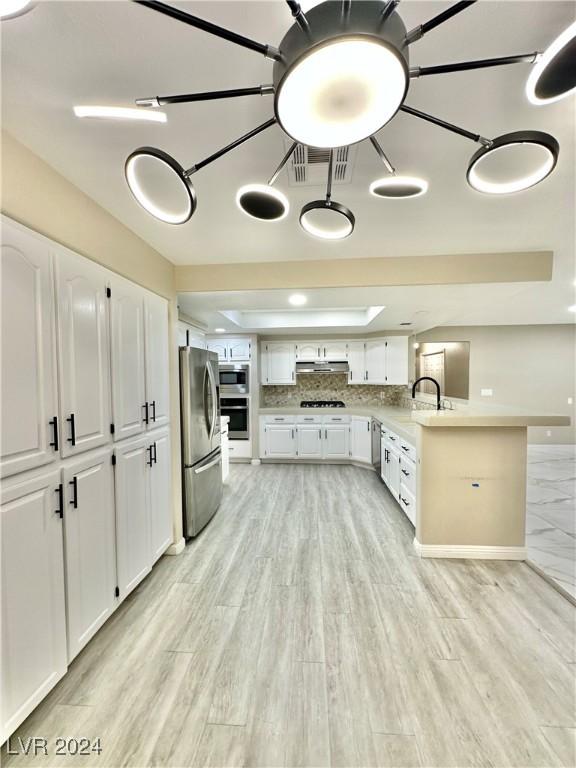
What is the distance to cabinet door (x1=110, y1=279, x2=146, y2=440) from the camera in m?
1.86

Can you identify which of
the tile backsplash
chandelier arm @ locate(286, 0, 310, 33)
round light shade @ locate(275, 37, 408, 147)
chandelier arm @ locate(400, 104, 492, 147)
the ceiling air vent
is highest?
the ceiling air vent

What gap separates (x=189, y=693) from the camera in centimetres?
145

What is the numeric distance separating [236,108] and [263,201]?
1.00 feet

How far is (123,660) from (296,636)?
91cm

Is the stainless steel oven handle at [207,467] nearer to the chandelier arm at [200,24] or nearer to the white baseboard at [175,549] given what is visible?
the white baseboard at [175,549]

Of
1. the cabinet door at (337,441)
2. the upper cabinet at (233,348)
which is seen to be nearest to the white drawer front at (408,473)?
the cabinet door at (337,441)

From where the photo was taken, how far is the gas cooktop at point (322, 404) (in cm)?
565

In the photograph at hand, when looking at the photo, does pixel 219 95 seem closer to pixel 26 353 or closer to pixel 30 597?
pixel 26 353

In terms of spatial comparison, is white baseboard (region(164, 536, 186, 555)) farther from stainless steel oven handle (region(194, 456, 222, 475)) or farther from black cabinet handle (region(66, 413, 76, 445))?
black cabinet handle (region(66, 413, 76, 445))

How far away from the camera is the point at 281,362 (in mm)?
5547

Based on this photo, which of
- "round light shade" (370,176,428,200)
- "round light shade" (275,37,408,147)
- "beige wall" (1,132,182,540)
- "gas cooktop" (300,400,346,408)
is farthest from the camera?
"gas cooktop" (300,400,346,408)

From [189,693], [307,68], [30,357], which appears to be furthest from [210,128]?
[189,693]

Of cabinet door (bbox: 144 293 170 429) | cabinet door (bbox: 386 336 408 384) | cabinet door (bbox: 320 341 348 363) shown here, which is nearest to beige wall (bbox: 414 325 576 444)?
cabinet door (bbox: 386 336 408 384)

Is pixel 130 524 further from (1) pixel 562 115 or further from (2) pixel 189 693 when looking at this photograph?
(1) pixel 562 115
